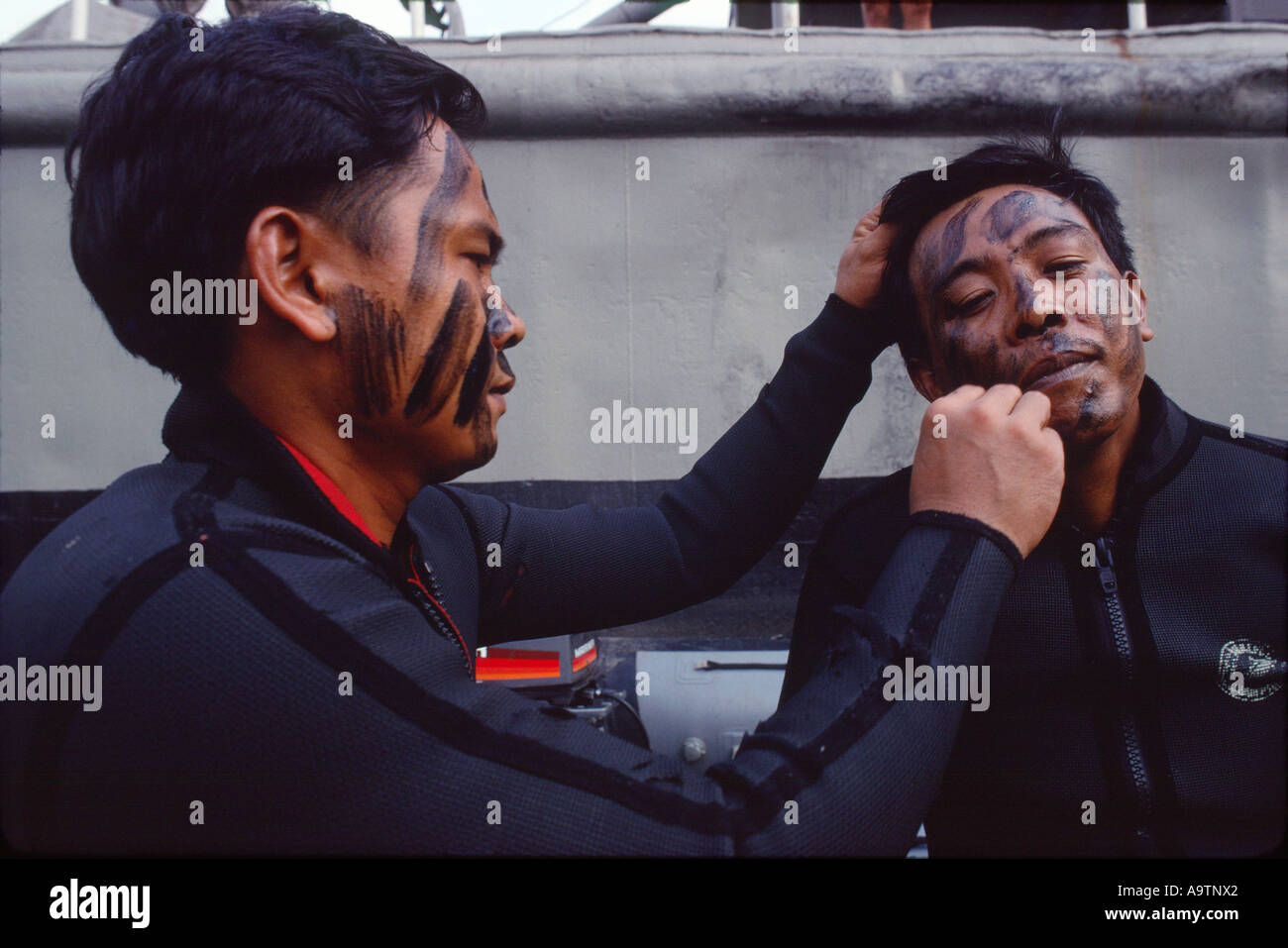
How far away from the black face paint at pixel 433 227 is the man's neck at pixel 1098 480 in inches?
49.3

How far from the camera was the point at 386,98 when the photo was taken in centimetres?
129

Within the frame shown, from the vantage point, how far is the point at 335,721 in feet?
2.97

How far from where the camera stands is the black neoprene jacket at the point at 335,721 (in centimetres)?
91

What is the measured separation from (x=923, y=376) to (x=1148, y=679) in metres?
0.76

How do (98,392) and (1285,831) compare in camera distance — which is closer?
(1285,831)

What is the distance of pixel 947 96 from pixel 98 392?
175 inches

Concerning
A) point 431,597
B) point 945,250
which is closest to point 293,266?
point 431,597

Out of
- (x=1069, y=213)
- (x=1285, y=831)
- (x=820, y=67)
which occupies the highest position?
(x=820, y=67)

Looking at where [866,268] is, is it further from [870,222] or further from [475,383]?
[475,383]

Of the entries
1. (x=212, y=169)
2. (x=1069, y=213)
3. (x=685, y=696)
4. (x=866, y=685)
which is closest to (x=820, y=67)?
(x=1069, y=213)

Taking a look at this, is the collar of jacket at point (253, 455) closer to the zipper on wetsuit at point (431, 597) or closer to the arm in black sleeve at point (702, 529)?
the zipper on wetsuit at point (431, 597)

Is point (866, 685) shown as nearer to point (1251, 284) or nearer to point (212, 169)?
point (212, 169)

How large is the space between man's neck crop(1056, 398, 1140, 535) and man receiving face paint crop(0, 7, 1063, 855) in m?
0.44

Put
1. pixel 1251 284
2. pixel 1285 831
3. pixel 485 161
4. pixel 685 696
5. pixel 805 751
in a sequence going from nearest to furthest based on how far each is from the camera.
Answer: pixel 805 751 < pixel 1285 831 < pixel 685 696 < pixel 1251 284 < pixel 485 161
